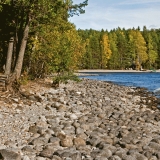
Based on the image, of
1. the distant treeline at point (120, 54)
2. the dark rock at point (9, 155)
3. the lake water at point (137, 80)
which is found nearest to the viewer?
the dark rock at point (9, 155)

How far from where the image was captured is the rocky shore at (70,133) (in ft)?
24.4

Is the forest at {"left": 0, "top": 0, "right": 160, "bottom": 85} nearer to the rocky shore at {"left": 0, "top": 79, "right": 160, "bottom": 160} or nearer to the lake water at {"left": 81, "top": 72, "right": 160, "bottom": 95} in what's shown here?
the rocky shore at {"left": 0, "top": 79, "right": 160, "bottom": 160}

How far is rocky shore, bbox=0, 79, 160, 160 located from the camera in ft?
24.4

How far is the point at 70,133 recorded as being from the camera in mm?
9242

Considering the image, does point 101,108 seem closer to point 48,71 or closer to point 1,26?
point 48,71

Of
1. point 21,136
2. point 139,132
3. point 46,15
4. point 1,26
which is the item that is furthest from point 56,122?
point 1,26

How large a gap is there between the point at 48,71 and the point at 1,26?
4.30 meters

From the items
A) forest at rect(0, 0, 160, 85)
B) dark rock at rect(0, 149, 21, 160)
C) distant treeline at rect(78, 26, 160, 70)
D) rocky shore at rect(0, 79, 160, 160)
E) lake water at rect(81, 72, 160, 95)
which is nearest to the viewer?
dark rock at rect(0, 149, 21, 160)

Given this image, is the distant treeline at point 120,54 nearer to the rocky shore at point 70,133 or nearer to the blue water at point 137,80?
the blue water at point 137,80

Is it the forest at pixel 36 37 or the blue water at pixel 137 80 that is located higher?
the forest at pixel 36 37

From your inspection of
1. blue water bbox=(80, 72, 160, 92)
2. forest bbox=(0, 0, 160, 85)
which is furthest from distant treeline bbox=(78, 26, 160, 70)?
forest bbox=(0, 0, 160, 85)

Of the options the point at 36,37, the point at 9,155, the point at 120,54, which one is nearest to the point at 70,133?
the point at 9,155

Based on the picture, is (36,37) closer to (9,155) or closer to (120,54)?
(9,155)

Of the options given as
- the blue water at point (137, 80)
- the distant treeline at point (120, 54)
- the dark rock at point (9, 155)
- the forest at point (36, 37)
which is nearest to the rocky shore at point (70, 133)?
the dark rock at point (9, 155)
